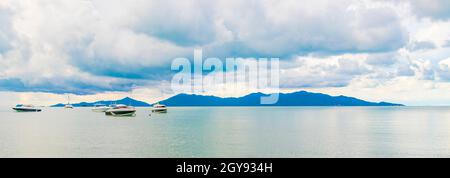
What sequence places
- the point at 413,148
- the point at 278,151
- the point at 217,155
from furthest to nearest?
the point at 413,148 → the point at 278,151 → the point at 217,155

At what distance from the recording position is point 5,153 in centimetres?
5366
